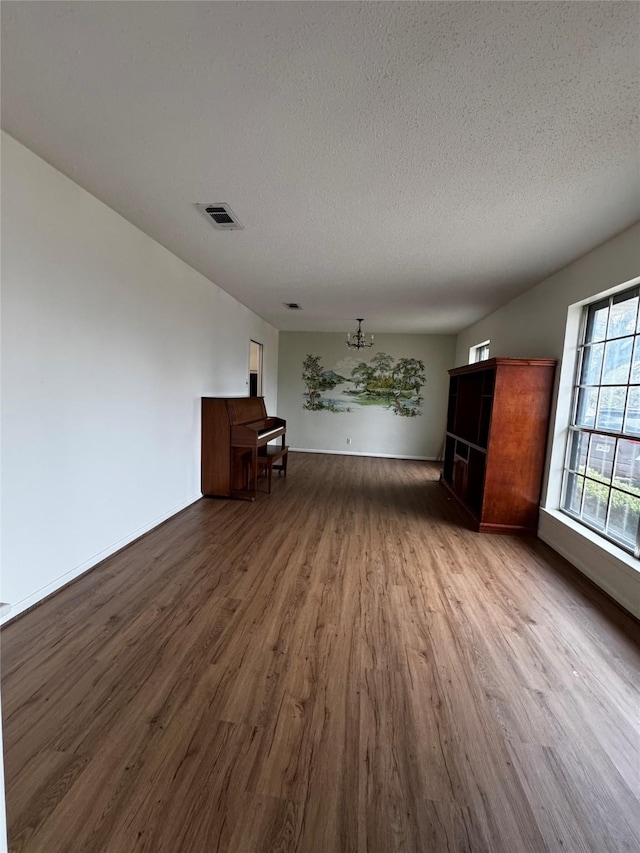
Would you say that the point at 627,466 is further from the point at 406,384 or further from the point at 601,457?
the point at 406,384

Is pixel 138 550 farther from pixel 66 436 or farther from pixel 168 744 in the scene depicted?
pixel 168 744

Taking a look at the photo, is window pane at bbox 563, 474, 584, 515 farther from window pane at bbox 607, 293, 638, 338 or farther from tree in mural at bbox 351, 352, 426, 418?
tree in mural at bbox 351, 352, 426, 418

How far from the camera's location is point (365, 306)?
5.23 metres

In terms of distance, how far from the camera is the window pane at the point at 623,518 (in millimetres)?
2533

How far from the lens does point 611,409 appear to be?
288 centimetres

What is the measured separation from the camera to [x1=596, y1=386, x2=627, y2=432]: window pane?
9.07 feet

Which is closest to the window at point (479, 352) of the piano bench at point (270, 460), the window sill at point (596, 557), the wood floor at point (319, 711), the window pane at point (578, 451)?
the window pane at point (578, 451)

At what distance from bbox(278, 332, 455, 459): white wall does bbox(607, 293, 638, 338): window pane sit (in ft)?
14.9

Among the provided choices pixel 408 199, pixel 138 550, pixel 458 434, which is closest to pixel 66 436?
pixel 138 550

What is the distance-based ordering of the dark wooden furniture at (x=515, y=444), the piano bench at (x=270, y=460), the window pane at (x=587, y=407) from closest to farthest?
the window pane at (x=587, y=407), the dark wooden furniture at (x=515, y=444), the piano bench at (x=270, y=460)

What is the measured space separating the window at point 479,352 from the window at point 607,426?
2.38 meters

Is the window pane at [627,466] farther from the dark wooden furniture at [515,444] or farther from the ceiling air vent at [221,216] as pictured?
the ceiling air vent at [221,216]

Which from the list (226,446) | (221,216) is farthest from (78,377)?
(226,446)

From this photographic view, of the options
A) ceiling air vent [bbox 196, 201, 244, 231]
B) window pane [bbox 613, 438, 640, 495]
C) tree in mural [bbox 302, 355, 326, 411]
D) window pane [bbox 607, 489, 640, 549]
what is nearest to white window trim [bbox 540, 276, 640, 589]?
window pane [bbox 607, 489, 640, 549]
